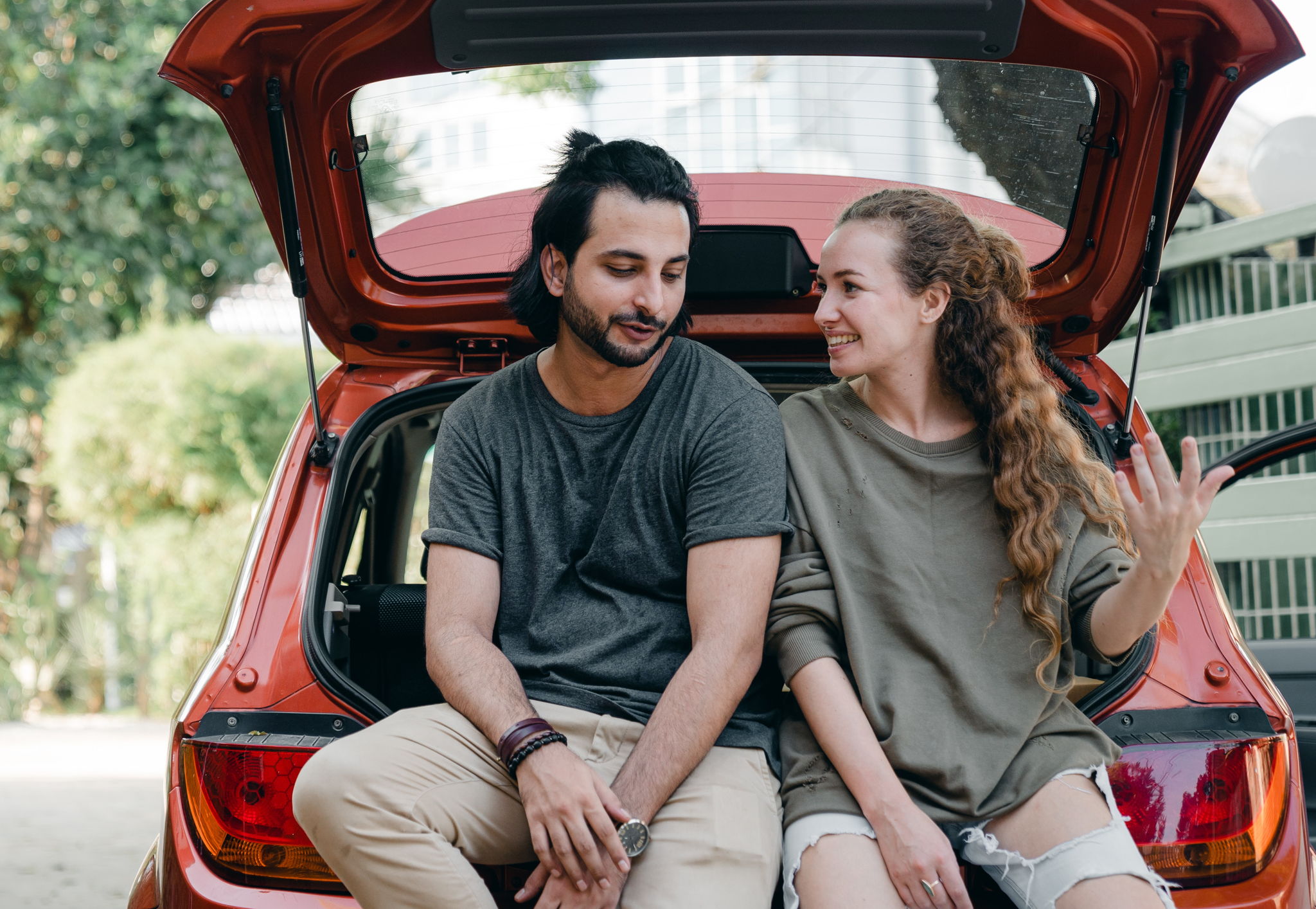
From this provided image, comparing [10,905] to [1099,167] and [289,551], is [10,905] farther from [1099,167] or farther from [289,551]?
[1099,167]

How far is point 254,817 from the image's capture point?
1.70m

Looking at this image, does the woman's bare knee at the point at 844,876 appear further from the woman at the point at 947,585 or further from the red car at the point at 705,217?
the red car at the point at 705,217

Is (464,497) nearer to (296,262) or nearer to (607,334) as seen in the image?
(607,334)

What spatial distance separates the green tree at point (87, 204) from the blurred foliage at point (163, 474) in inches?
37.5

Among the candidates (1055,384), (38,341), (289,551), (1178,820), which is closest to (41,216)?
(38,341)

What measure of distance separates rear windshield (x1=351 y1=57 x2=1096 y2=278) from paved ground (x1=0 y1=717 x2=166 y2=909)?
9.60ft

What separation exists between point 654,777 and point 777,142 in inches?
49.8

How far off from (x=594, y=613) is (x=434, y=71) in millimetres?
996

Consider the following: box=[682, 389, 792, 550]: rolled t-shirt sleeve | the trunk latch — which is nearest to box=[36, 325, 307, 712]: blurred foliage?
the trunk latch

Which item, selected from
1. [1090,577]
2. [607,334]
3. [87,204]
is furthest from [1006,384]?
[87,204]

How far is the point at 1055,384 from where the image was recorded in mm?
2248

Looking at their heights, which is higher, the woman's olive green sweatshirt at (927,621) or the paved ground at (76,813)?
the woman's olive green sweatshirt at (927,621)

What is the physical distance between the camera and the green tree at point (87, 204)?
9578 mm


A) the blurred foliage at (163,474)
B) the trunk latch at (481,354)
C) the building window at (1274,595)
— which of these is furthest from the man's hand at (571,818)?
the blurred foliage at (163,474)
